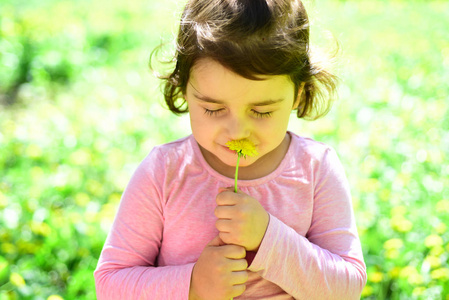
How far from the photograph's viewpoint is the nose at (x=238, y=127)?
54.9 inches

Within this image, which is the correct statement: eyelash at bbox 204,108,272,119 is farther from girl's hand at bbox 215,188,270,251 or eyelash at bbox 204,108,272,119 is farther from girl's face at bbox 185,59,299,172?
girl's hand at bbox 215,188,270,251

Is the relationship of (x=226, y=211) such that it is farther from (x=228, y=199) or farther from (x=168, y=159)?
(x=168, y=159)

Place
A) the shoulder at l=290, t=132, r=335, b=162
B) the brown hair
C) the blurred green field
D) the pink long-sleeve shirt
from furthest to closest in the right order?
the blurred green field < the shoulder at l=290, t=132, r=335, b=162 < the pink long-sleeve shirt < the brown hair

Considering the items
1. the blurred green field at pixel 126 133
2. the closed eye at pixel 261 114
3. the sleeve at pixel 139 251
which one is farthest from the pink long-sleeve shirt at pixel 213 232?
the blurred green field at pixel 126 133

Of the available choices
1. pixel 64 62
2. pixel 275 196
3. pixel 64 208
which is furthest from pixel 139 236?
pixel 64 62

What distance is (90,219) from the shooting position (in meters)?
2.65

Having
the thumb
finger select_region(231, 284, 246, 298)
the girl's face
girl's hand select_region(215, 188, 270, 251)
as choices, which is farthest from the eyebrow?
finger select_region(231, 284, 246, 298)

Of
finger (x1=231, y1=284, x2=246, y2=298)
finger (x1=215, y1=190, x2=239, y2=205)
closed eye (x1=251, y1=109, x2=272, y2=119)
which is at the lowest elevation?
finger (x1=231, y1=284, x2=246, y2=298)

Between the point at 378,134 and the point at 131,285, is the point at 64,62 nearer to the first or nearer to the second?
the point at 378,134

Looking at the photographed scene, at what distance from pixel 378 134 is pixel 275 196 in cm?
208

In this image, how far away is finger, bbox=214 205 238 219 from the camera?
1.40m

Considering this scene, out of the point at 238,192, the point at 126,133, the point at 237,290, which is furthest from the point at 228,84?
the point at 126,133

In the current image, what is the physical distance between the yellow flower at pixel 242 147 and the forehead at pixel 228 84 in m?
0.11

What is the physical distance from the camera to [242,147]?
1380 millimetres
